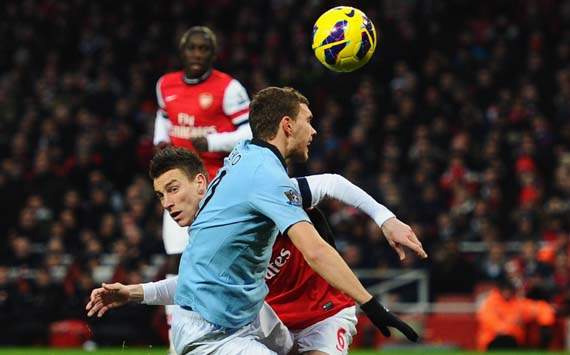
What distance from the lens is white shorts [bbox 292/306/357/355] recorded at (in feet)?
20.9

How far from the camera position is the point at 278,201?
5.38m

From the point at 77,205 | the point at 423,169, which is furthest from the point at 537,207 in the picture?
the point at 77,205

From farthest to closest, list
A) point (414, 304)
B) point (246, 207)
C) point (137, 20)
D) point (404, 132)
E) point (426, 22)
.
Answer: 1. point (137, 20)
2. point (426, 22)
3. point (404, 132)
4. point (414, 304)
5. point (246, 207)

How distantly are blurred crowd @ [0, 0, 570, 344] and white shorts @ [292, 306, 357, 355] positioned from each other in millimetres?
8520

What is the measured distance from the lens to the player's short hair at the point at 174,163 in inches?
236

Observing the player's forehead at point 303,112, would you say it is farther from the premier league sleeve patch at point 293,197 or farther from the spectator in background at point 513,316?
the spectator in background at point 513,316

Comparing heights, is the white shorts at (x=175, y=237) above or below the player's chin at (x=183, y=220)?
below

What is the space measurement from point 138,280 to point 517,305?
489 cm

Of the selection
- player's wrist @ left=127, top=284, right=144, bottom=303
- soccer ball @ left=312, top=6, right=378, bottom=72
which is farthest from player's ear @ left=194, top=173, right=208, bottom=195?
soccer ball @ left=312, top=6, right=378, bottom=72

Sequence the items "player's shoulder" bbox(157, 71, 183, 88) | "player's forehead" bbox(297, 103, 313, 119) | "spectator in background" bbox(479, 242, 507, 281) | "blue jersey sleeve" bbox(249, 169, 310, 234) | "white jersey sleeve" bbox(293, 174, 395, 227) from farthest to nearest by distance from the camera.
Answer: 1. "spectator in background" bbox(479, 242, 507, 281)
2. "player's shoulder" bbox(157, 71, 183, 88)
3. "white jersey sleeve" bbox(293, 174, 395, 227)
4. "player's forehead" bbox(297, 103, 313, 119)
5. "blue jersey sleeve" bbox(249, 169, 310, 234)

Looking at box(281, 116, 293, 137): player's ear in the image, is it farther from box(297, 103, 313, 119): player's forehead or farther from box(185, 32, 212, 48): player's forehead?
box(185, 32, 212, 48): player's forehead

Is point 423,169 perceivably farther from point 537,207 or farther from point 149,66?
point 149,66

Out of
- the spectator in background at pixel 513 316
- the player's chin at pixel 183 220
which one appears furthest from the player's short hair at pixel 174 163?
the spectator in background at pixel 513 316

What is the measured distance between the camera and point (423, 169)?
17.0m
